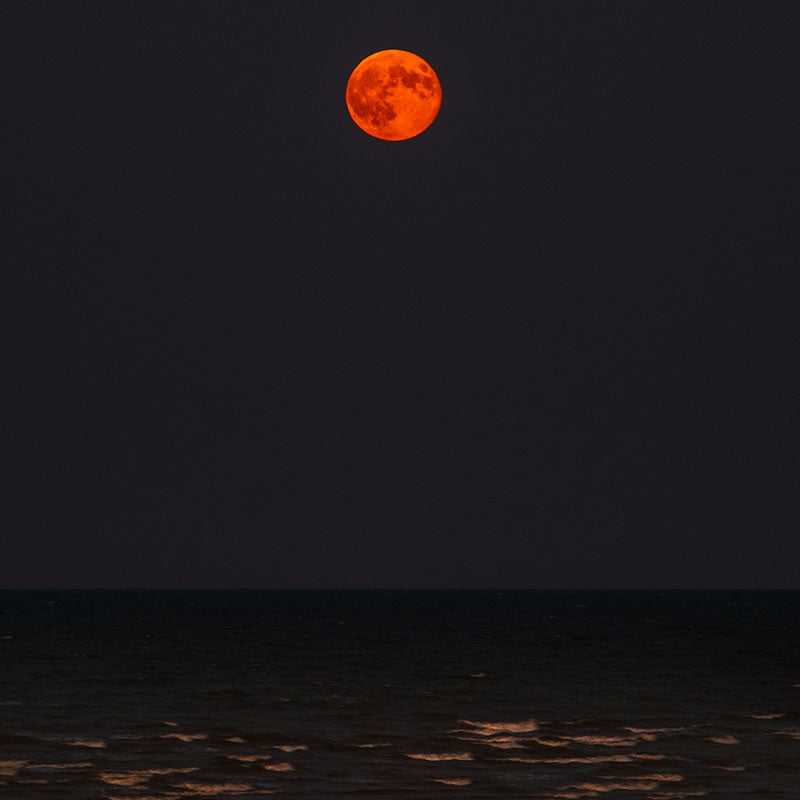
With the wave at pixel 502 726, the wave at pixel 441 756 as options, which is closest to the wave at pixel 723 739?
the wave at pixel 502 726

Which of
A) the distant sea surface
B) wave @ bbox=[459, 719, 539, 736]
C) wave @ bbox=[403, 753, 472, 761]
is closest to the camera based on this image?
the distant sea surface

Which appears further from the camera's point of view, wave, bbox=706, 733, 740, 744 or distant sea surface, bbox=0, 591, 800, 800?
wave, bbox=706, 733, 740, 744

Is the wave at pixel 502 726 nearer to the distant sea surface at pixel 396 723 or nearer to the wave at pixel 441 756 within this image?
the distant sea surface at pixel 396 723

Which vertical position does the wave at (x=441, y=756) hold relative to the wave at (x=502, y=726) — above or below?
below

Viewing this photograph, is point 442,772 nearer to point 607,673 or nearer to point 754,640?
point 607,673

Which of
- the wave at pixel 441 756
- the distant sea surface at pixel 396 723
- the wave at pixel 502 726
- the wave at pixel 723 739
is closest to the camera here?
the distant sea surface at pixel 396 723

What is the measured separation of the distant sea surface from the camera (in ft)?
92.4

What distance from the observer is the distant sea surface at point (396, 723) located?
2816 cm

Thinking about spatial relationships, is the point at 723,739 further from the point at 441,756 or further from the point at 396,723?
the point at 396,723

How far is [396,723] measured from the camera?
129 feet

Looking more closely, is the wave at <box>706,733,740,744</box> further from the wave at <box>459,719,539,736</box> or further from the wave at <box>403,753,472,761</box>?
the wave at <box>403,753,472,761</box>

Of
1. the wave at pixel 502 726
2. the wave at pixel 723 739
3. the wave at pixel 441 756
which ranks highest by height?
the wave at pixel 502 726

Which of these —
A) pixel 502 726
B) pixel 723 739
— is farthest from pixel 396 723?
pixel 723 739

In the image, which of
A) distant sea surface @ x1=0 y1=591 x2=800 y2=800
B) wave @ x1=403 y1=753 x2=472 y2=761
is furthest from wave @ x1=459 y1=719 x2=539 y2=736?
wave @ x1=403 y1=753 x2=472 y2=761
